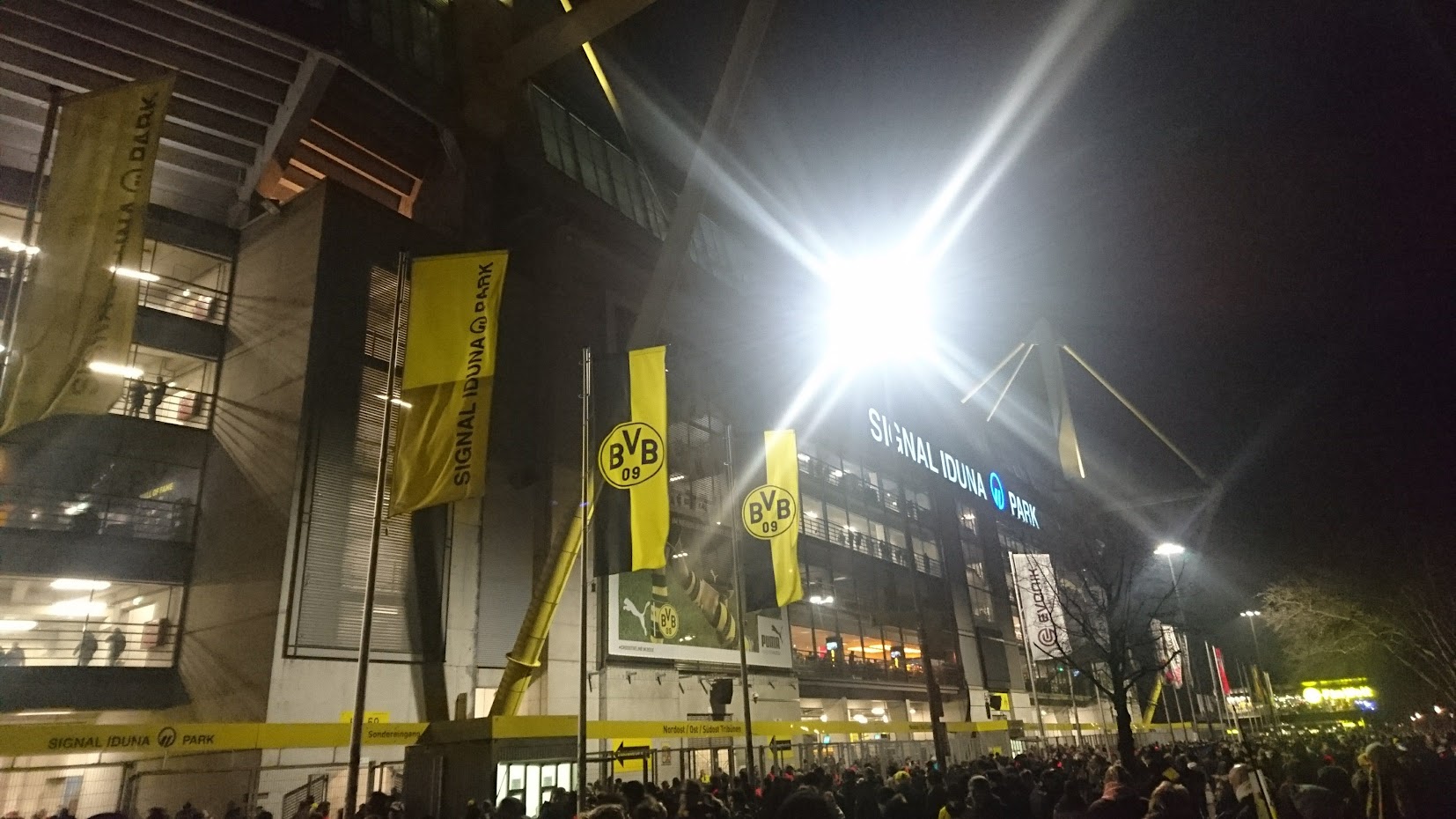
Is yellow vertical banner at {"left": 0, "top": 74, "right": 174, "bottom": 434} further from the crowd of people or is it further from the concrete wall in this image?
the crowd of people

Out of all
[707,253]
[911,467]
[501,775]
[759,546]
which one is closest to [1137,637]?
[911,467]

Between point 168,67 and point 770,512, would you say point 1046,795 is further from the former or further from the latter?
point 168,67

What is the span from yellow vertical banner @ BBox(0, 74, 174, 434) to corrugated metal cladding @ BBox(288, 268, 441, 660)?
5.75 m

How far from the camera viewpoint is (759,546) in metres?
22.2

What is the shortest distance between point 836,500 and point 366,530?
2556cm

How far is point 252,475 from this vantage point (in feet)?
67.9

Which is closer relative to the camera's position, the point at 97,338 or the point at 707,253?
the point at 97,338

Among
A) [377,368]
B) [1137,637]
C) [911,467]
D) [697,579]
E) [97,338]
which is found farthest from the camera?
[911,467]

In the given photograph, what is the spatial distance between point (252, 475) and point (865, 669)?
2966 centimetres

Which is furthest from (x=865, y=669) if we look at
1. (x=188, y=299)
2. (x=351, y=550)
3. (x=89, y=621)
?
(x=188, y=299)

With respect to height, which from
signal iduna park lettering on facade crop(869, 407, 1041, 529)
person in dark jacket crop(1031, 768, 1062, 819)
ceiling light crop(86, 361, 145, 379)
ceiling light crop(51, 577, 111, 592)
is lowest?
person in dark jacket crop(1031, 768, 1062, 819)

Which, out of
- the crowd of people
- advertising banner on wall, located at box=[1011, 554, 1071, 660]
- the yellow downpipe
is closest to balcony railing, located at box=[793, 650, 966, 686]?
advertising banner on wall, located at box=[1011, 554, 1071, 660]

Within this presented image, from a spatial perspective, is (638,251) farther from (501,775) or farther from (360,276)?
(501,775)

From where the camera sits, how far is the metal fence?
18859 millimetres
